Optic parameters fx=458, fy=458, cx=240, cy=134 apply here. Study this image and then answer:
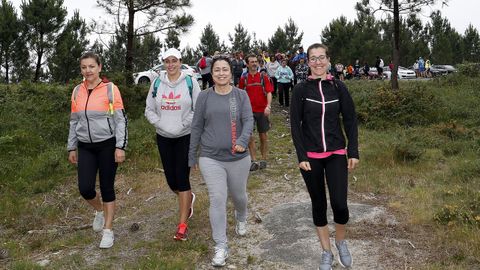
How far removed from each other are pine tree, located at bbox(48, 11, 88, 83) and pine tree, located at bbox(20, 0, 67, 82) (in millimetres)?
555

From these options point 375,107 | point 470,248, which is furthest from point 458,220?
point 375,107

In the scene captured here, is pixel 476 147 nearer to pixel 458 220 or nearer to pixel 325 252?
pixel 458 220

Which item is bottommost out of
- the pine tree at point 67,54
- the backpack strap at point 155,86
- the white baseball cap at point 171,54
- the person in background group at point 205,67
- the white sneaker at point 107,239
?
the white sneaker at point 107,239

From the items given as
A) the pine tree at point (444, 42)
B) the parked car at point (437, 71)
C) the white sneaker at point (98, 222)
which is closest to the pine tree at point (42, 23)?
the white sneaker at point (98, 222)

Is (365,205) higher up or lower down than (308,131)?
lower down

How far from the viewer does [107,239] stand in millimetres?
4664

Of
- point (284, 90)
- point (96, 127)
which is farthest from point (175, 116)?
point (284, 90)

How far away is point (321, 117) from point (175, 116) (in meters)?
1.54

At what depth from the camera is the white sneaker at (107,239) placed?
4.65 m

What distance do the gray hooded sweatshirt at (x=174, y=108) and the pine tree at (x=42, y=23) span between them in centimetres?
2266

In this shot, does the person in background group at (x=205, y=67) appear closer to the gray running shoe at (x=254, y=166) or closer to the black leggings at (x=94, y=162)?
the gray running shoe at (x=254, y=166)

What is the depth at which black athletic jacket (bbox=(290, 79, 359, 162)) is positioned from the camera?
358cm

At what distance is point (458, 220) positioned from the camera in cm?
467

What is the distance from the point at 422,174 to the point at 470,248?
3082mm
